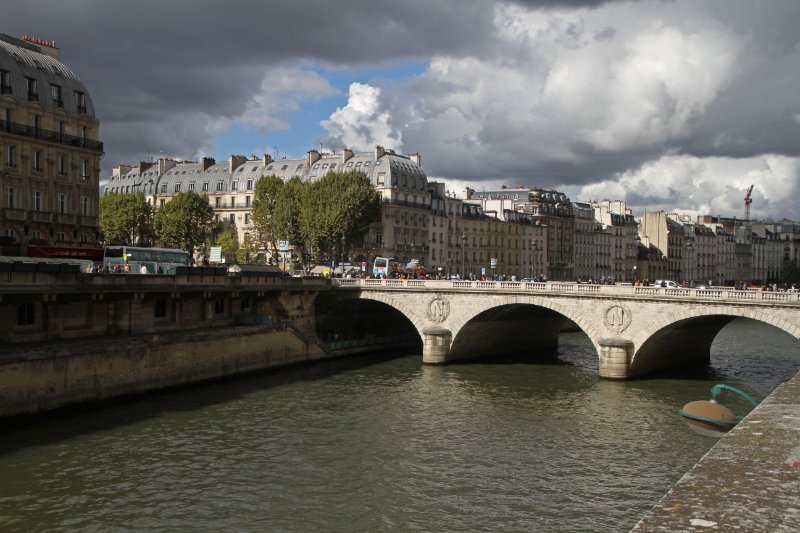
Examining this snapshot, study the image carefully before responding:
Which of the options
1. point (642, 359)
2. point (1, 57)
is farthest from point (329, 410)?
point (1, 57)

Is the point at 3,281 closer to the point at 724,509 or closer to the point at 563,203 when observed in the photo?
the point at 724,509

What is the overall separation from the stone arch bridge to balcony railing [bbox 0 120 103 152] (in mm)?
22529

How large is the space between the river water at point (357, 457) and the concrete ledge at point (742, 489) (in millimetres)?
7852

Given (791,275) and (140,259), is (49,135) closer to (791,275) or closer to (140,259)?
(140,259)

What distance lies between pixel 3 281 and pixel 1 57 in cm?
2851

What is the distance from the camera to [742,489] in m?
14.7

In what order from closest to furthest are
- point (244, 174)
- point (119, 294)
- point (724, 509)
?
point (724, 509) < point (119, 294) < point (244, 174)

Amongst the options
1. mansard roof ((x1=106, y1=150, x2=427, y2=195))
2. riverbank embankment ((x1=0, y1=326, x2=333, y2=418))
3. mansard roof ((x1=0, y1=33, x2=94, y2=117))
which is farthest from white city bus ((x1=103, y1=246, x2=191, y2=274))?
mansard roof ((x1=106, y1=150, x2=427, y2=195))

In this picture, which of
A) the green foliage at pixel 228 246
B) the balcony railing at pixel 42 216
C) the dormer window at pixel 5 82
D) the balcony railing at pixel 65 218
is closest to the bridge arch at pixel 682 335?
the balcony railing at pixel 65 218

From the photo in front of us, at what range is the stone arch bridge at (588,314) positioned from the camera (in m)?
49.0

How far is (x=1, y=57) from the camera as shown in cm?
5934

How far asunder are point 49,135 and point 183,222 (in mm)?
37560

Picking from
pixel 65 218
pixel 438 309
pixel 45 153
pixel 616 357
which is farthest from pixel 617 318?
pixel 45 153

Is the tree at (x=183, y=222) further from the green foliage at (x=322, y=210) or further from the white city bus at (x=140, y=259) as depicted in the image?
the white city bus at (x=140, y=259)
